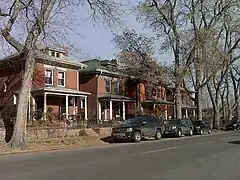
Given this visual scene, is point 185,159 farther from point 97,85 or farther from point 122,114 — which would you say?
point 122,114

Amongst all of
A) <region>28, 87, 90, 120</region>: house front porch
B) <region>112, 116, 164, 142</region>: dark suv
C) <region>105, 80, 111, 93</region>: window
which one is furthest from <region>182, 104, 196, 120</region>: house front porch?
<region>112, 116, 164, 142</region>: dark suv

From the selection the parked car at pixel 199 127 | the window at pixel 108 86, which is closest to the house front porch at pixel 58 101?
the window at pixel 108 86

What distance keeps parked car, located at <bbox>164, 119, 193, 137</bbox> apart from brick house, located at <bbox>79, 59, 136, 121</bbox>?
10450 millimetres

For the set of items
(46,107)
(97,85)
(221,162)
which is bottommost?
(221,162)

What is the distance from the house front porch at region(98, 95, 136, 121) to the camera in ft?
149

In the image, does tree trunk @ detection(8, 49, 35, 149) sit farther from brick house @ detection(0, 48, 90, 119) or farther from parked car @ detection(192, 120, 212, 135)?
A: parked car @ detection(192, 120, 212, 135)

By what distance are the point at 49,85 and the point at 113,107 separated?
11.5 meters

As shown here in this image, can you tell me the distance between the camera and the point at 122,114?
49.0m

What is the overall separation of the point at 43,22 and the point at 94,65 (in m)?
25.8

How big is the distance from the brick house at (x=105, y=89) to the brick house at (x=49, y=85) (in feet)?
10.5

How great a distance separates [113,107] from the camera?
159 ft

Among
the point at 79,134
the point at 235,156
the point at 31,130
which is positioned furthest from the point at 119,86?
the point at 235,156

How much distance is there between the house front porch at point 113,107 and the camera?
45344 millimetres

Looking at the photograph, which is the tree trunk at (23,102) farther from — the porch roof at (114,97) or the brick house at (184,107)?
the brick house at (184,107)
